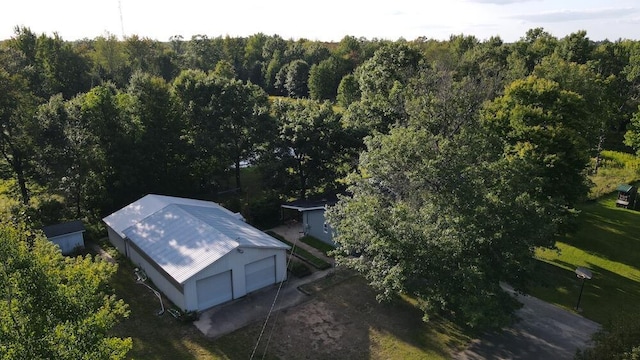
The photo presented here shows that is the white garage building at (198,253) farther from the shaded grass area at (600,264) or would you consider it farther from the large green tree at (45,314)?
the shaded grass area at (600,264)

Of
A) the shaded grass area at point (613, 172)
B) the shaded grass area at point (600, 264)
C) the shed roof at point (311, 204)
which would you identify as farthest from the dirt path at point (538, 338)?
the shaded grass area at point (613, 172)

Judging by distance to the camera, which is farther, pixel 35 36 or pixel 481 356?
pixel 35 36

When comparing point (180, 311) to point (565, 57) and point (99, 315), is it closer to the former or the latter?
point (99, 315)

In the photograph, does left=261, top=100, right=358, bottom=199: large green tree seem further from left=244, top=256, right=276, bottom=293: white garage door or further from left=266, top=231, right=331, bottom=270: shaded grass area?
left=244, top=256, right=276, bottom=293: white garage door

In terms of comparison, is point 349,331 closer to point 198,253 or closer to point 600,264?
point 198,253

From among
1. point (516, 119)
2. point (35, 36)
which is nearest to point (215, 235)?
point (516, 119)
